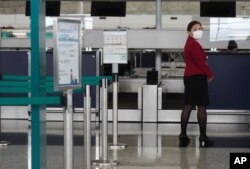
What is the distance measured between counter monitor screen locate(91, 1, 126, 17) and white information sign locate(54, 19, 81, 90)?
8120 millimetres

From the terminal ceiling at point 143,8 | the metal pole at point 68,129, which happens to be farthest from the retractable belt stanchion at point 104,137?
the terminal ceiling at point 143,8

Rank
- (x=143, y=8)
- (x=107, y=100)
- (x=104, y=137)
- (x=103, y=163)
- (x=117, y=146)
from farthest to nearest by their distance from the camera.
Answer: (x=143, y=8)
(x=117, y=146)
(x=107, y=100)
(x=104, y=137)
(x=103, y=163)

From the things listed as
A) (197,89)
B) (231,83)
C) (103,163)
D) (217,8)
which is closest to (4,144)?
(103,163)

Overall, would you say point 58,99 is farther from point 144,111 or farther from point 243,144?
point 144,111

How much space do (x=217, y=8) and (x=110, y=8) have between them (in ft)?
7.21

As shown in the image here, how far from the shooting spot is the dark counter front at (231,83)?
34.7ft

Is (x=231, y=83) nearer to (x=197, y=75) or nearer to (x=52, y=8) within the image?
(x=197, y=75)

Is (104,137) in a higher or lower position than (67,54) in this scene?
lower

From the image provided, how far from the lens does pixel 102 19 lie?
1941cm

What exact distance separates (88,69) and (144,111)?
126 cm

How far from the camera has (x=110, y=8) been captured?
12.6 metres

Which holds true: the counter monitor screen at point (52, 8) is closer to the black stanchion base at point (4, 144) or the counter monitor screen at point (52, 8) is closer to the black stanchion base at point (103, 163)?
the black stanchion base at point (4, 144)

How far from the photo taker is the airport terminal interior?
451cm

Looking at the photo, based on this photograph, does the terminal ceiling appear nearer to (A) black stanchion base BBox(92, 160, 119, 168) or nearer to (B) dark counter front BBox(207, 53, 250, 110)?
(B) dark counter front BBox(207, 53, 250, 110)
